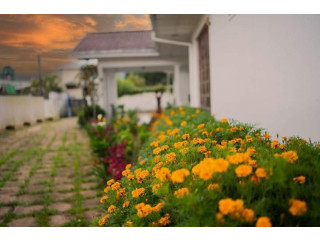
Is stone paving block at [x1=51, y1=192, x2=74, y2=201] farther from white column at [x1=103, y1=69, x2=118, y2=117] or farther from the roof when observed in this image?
white column at [x1=103, y1=69, x2=118, y2=117]

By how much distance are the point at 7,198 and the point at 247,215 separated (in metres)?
3.52

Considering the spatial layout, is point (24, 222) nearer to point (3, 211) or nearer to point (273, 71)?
point (3, 211)

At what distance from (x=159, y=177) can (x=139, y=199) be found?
0.58ft

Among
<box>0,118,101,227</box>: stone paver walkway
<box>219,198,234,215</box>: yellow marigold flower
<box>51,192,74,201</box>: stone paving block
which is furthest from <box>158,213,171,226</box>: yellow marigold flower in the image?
<box>51,192,74,201</box>: stone paving block

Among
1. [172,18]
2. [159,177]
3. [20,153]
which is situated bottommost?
[20,153]

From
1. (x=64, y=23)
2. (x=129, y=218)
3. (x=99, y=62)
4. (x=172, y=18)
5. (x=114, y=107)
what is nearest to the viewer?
(x=129, y=218)

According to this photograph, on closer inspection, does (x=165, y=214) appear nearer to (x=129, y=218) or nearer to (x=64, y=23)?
(x=129, y=218)

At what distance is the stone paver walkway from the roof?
337 centimetres

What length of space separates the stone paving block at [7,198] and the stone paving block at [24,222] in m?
0.66

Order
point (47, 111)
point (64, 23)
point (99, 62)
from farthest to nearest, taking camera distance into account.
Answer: point (47, 111), point (99, 62), point (64, 23)

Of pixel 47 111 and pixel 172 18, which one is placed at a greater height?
pixel 172 18

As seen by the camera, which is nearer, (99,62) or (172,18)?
(172,18)

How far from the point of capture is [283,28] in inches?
96.7
